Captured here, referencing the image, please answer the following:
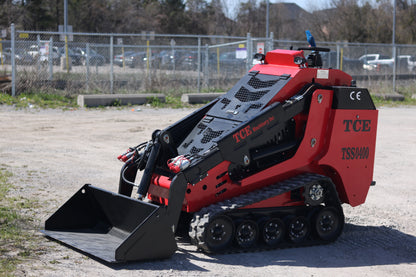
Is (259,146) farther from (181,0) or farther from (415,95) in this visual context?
(181,0)

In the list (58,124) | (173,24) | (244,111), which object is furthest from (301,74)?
(173,24)

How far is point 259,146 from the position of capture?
6.35 meters

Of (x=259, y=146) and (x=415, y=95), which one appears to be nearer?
(x=259, y=146)

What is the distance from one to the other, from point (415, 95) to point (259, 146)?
21070 mm

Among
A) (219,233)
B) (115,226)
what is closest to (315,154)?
(219,233)

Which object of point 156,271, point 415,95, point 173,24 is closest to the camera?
point 156,271

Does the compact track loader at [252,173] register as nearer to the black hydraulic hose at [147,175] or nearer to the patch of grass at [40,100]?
the black hydraulic hose at [147,175]

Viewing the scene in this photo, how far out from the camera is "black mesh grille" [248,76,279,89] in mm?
6761

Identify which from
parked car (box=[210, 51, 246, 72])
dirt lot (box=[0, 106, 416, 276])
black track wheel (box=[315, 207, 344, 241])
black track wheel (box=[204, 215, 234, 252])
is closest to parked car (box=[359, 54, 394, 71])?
parked car (box=[210, 51, 246, 72])

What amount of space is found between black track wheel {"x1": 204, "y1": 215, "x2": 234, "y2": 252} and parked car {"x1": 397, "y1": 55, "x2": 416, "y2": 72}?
79.7 feet

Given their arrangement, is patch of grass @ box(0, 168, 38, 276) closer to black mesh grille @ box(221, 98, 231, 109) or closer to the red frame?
the red frame

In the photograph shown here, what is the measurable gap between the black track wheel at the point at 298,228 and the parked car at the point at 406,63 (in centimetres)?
2354

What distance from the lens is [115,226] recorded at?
646 cm

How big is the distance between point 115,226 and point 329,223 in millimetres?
2367
